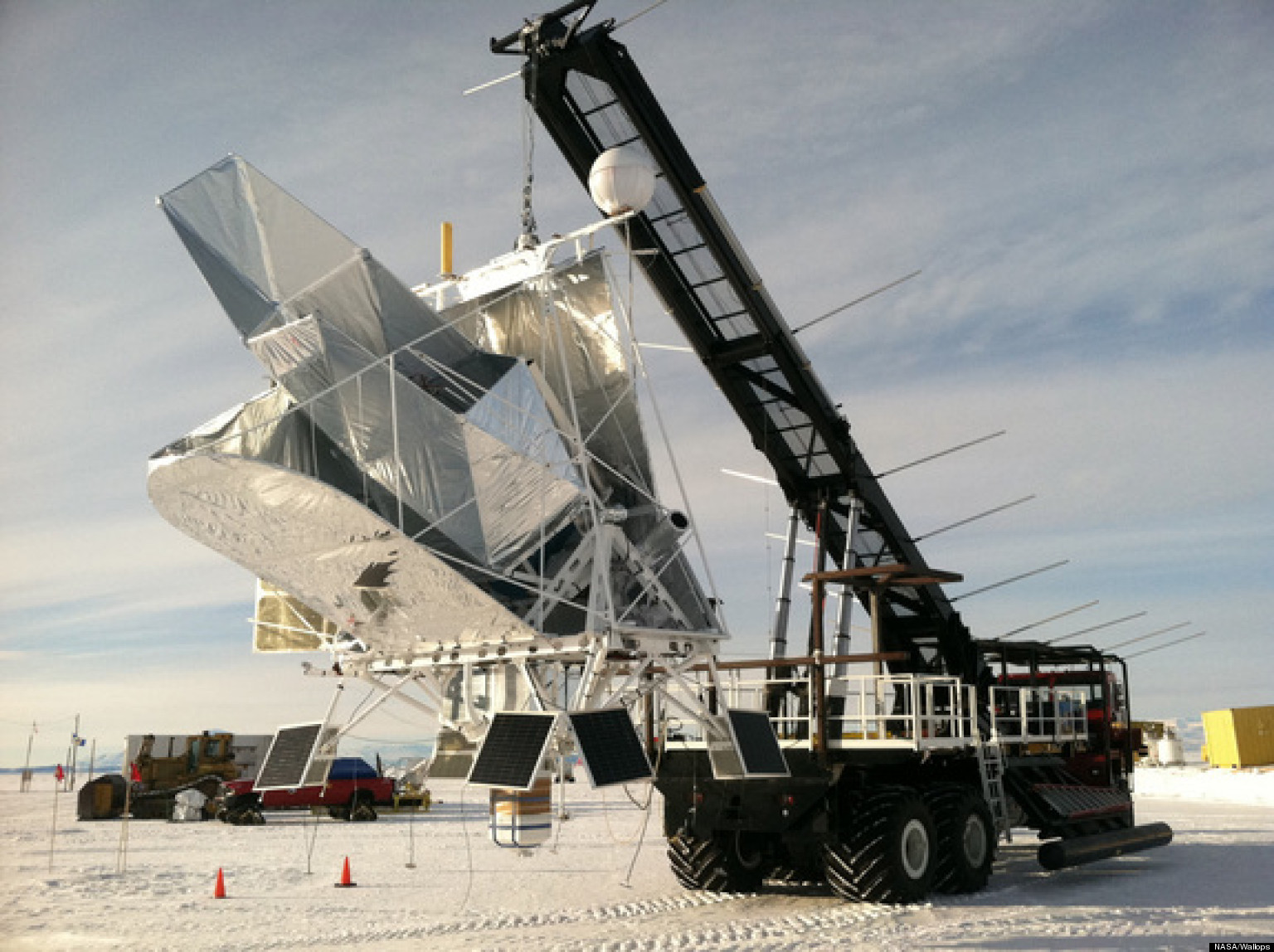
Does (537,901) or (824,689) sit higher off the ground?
(824,689)

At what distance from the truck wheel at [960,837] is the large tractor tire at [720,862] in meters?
2.22

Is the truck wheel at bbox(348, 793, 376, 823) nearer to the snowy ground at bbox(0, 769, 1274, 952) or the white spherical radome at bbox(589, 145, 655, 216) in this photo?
the snowy ground at bbox(0, 769, 1274, 952)

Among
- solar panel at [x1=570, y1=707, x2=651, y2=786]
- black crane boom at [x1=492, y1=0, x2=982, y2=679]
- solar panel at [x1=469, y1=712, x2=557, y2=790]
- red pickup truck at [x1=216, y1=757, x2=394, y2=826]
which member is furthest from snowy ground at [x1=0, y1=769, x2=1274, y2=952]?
black crane boom at [x1=492, y1=0, x2=982, y2=679]

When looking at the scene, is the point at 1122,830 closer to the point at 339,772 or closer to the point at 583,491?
the point at 583,491

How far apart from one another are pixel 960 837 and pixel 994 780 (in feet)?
4.88

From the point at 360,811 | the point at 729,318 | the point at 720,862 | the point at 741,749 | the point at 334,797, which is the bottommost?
the point at 720,862

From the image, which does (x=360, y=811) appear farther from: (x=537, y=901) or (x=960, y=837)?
(x=960, y=837)

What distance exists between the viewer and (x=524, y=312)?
1183cm

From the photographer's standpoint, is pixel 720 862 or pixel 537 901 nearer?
pixel 537 901

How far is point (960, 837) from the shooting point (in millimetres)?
14156

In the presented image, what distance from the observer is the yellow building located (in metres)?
41.7

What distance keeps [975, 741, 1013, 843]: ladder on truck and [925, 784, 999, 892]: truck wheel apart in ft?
0.89

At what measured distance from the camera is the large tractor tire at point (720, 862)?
582 inches

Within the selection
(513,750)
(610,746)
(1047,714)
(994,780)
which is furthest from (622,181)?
(1047,714)
